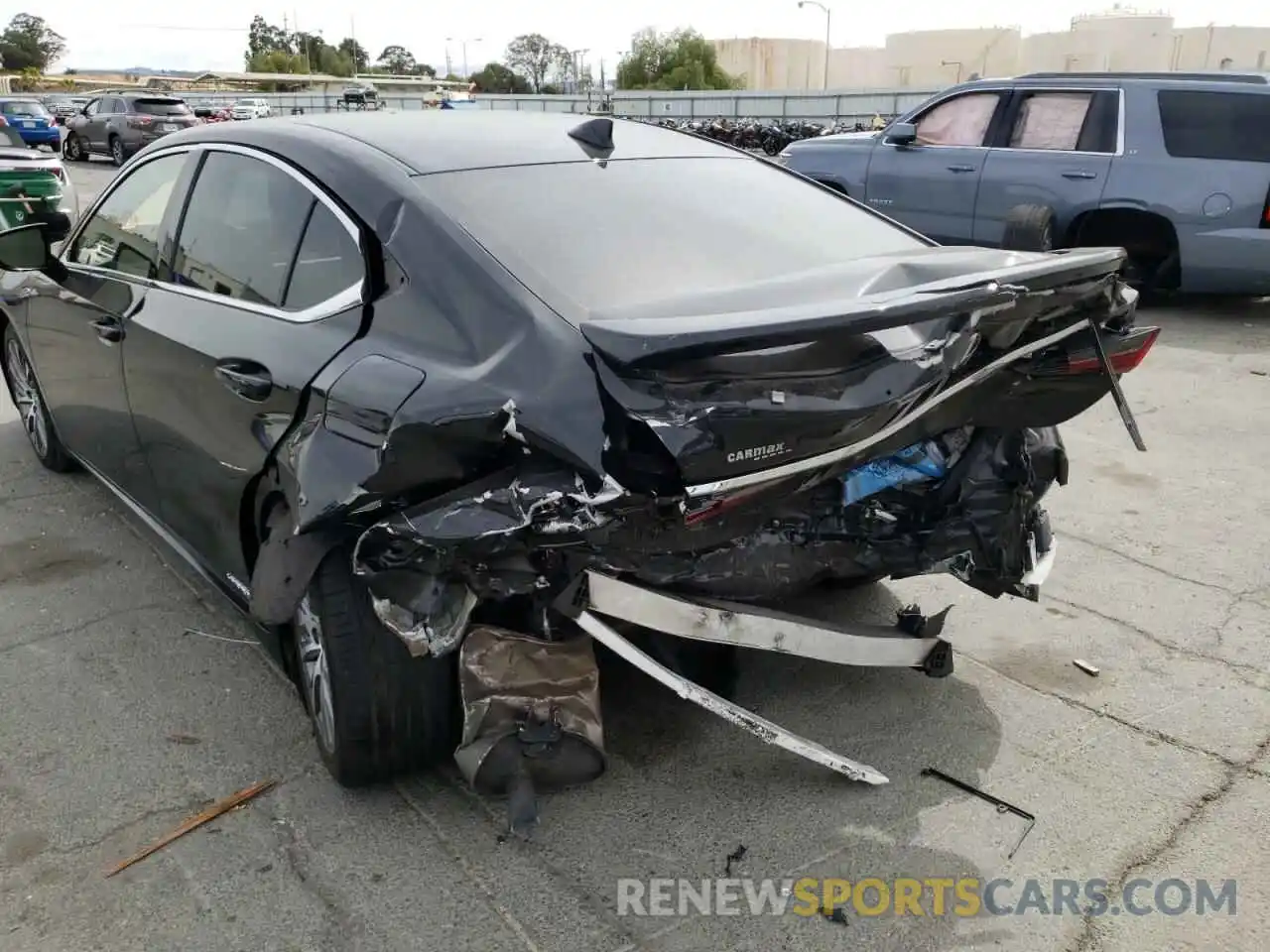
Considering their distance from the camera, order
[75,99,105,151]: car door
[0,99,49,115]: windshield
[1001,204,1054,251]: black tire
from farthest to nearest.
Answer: [0,99,49,115]: windshield < [75,99,105,151]: car door < [1001,204,1054,251]: black tire

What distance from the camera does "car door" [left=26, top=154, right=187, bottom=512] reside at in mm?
3752

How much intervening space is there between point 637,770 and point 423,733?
61cm

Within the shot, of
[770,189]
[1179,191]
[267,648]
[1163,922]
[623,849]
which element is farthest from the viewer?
[1179,191]

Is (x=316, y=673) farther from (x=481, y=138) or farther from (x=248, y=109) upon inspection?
(x=248, y=109)

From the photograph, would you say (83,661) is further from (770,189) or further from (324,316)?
(770,189)

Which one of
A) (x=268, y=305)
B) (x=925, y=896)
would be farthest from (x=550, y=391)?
(x=925, y=896)

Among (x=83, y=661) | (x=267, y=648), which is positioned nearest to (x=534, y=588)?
(x=267, y=648)

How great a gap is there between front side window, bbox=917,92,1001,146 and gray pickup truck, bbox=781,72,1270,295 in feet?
0.03

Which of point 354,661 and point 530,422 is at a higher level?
point 530,422

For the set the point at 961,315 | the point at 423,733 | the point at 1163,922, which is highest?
the point at 961,315

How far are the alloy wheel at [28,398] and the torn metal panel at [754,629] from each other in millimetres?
3804

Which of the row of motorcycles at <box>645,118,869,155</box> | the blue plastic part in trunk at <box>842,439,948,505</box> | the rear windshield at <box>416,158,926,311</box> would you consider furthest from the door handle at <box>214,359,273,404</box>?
the row of motorcycles at <box>645,118,869,155</box>

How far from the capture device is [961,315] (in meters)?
2.20

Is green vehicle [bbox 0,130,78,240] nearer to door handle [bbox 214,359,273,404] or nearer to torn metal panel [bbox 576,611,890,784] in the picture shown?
door handle [bbox 214,359,273,404]
